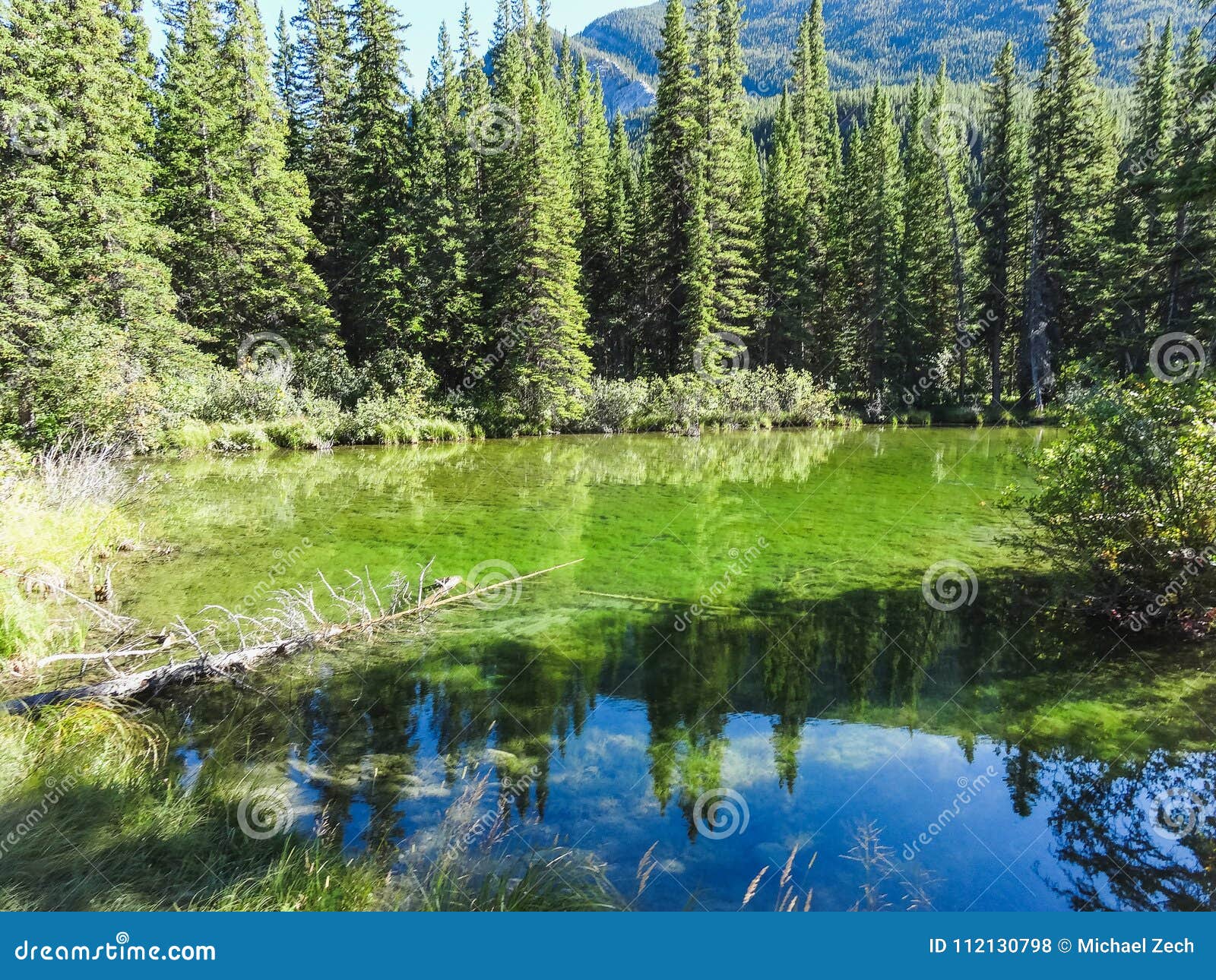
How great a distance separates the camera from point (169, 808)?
13.5ft

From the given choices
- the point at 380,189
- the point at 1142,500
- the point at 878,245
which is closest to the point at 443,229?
the point at 380,189

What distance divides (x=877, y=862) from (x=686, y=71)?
37.5 metres

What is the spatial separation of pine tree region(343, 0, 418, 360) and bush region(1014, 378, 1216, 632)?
27.7m

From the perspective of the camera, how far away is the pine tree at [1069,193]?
33.9m

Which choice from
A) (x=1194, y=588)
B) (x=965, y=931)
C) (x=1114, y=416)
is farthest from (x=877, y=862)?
(x=1114, y=416)

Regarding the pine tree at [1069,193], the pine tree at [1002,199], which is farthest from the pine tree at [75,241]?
the pine tree at [1069,193]

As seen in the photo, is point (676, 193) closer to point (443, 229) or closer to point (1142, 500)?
point (443, 229)

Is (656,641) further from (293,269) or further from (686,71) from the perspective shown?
(686,71)

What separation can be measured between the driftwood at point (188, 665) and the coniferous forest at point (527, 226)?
48.4 feet

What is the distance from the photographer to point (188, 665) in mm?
6301

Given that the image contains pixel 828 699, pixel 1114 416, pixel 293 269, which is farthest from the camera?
pixel 293 269

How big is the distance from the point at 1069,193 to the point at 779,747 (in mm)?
41999

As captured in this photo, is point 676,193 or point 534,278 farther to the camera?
point 676,193

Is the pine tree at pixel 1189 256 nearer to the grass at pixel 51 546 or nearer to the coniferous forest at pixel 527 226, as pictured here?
the coniferous forest at pixel 527 226
